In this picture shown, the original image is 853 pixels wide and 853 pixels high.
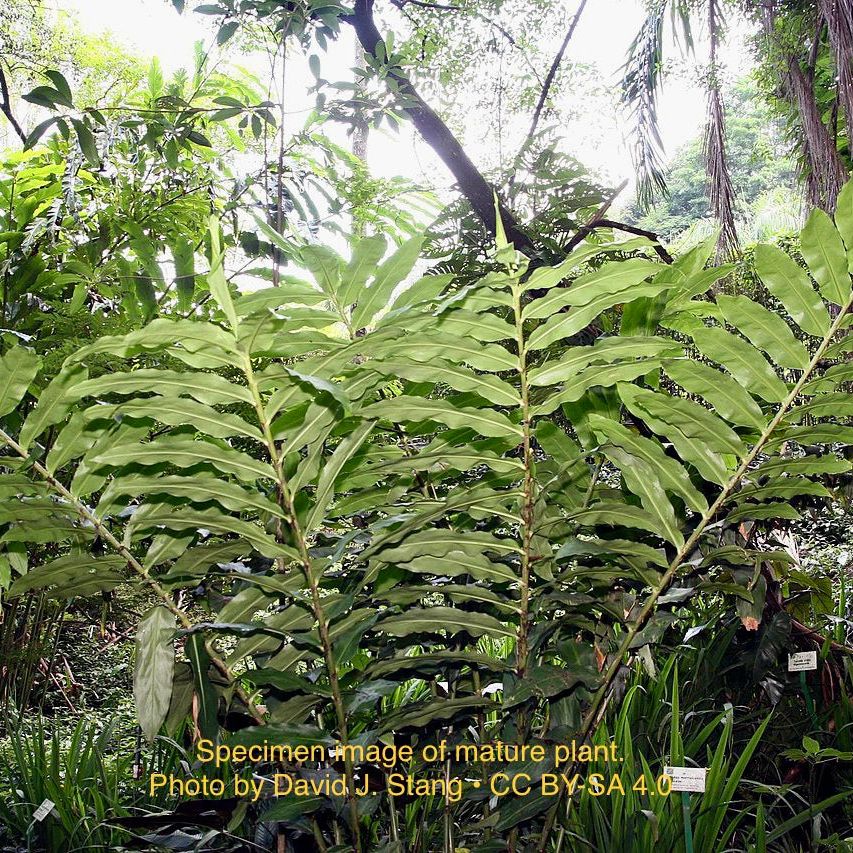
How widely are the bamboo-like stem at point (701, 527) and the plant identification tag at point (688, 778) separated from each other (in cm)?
25

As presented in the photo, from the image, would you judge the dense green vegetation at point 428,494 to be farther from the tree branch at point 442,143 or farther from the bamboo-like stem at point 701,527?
the tree branch at point 442,143

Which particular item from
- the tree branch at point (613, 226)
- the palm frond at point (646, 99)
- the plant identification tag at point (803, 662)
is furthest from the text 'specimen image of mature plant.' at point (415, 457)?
the palm frond at point (646, 99)

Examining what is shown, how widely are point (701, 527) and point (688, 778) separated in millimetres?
460

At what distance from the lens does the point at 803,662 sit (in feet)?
4.29

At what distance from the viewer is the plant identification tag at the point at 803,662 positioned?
51.2 inches

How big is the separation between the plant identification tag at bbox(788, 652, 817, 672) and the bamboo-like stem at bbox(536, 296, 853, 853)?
2.44 feet

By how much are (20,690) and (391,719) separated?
6.55ft

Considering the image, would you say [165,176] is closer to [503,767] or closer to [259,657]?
[259,657]

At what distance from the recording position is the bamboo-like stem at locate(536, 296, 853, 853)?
591mm

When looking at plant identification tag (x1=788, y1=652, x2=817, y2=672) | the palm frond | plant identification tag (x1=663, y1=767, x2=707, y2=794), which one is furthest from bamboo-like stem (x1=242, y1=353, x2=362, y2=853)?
the palm frond

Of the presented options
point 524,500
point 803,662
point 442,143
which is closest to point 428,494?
point 524,500

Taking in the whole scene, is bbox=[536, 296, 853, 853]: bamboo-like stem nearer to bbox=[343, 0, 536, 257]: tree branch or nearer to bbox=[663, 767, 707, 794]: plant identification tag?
bbox=[663, 767, 707, 794]: plant identification tag

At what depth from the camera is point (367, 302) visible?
0.61m

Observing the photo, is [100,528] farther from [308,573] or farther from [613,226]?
[613,226]
